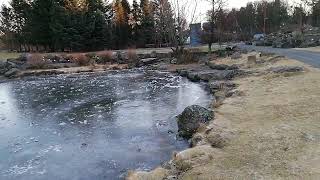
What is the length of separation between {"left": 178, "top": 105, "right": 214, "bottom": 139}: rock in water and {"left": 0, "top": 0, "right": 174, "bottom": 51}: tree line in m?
36.8

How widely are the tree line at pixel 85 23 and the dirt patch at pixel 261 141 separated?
3625 cm

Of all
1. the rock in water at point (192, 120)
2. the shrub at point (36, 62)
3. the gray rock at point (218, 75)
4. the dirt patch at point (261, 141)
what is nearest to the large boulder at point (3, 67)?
the shrub at point (36, 62)

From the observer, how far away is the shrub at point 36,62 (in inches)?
1778

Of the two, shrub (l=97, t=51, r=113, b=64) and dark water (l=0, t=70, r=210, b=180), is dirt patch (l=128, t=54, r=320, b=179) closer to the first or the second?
dark water (l=0, t=70, r=210, b=180)

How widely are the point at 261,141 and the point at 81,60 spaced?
3993 cm

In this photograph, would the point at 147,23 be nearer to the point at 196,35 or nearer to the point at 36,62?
the point at 196,35

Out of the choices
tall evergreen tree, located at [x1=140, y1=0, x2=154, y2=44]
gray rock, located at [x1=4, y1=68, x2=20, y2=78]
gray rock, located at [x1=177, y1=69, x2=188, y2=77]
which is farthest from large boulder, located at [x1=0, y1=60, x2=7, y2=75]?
tall evergreen tree, located at [x1=140, y1=0, x2=154, y2=44]

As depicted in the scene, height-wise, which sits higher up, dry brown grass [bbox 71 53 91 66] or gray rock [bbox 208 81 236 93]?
dry brown grass [bbox 71 53 91 66]

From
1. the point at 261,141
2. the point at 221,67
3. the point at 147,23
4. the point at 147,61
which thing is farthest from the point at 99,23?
the point at 261,141

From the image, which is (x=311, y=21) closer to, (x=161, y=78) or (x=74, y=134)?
(x=161, y=78)

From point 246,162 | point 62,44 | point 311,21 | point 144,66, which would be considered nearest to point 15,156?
point 246,162

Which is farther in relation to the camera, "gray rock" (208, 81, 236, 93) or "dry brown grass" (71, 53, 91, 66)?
"dry brown grass" (71, 53, 91, 66)

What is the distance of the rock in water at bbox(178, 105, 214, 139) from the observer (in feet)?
43.8

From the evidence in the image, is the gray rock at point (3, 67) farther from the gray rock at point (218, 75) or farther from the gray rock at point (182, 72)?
the gray rock at point (218, 75)
